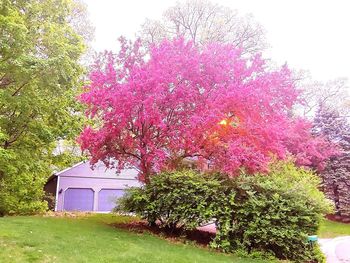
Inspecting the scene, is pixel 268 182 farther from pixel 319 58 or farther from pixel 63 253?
pixel 319 58

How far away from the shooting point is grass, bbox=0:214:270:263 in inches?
268

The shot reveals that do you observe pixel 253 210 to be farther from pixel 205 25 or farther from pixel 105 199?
pixel 205 25

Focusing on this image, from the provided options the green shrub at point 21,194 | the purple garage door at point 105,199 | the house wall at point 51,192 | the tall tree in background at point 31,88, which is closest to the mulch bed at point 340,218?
the purple garage door at point 105,199

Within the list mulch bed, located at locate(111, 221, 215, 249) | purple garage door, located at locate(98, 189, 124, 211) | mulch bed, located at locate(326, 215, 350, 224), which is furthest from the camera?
purple garage door, located at locate(98, 189, 124, 211)

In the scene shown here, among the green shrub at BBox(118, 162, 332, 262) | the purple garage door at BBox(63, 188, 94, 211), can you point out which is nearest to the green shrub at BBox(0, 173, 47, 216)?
the purple garage door at BBox(63, 188, 94, 211)

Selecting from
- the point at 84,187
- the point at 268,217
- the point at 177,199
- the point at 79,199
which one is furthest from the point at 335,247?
the point at 79,199

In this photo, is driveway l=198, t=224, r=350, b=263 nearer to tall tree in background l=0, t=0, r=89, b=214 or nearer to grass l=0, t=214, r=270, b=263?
grass l=0, t=214, r=270, b=263

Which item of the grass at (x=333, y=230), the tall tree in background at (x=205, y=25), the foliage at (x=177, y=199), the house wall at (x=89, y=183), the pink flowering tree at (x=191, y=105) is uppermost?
the tall tree in background at (x=205, y=25)

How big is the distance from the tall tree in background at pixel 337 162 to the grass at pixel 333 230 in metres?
1.13

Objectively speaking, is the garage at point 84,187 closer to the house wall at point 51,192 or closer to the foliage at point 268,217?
the house wall at point 51,192

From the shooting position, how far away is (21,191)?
47.4 ft

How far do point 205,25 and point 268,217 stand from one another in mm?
17165

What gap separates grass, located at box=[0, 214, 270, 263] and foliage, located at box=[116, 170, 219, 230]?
2.45 feet

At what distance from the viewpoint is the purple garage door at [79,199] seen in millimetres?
21078
